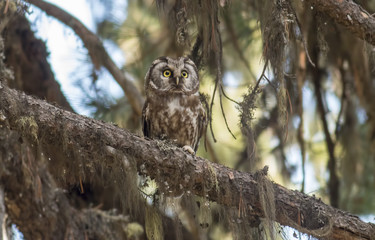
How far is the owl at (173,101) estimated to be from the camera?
15.7 feet

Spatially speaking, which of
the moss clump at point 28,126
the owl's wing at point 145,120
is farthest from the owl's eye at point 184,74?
the moss clump at point 28,126

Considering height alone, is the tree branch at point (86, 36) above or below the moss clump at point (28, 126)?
above

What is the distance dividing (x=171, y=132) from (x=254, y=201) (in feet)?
4.39

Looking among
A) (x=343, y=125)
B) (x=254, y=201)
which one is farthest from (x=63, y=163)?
(x=343, y=125)

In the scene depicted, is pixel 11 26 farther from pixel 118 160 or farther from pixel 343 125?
pixel 343 125

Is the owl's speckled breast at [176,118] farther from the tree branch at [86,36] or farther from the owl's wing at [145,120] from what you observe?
the tree branch at [86,36]

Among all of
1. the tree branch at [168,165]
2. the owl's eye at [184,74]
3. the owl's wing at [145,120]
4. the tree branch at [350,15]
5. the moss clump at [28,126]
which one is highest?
the owl's eye at [184,74]

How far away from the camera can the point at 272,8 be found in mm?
3537

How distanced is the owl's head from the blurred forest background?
15cm

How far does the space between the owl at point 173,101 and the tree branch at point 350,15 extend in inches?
56.3

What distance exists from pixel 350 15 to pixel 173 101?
1795mm

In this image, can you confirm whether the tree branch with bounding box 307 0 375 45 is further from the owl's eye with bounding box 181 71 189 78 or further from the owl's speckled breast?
the owl's speckled breast

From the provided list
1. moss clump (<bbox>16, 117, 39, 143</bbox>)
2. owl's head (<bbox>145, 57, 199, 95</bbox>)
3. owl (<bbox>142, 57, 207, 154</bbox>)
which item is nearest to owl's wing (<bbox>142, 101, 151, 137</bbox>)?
owl (<bbox>142, 57, 207, 154</bbox>)

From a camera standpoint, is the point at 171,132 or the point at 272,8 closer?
the point at 272,8
